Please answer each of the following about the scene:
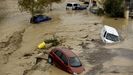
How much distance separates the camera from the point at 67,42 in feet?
121

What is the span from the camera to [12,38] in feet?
138

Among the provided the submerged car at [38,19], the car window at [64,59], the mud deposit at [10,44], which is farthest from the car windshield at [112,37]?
the submerged car at [38,19]

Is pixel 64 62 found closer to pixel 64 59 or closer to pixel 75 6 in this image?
pixel 64 59

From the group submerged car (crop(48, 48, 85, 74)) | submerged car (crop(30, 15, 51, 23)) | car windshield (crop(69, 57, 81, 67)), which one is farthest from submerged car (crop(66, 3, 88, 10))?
car windshield (crop(69, 57, 81, 67))

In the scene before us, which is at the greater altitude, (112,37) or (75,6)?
(75,6)

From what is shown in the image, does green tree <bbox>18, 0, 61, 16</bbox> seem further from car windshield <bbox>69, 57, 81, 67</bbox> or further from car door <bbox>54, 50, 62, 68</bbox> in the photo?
car windshield <bbox>69, 57, 81, 67</bbox>

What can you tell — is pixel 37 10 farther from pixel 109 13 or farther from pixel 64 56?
pixel 64 56

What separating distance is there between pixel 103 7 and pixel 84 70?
30.6 meters

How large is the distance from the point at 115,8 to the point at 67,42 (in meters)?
20.5

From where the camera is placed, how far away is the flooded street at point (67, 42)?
29083 millimetres

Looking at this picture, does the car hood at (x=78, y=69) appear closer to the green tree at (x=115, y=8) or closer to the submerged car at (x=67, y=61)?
the submerged car at (x=67, y=61)

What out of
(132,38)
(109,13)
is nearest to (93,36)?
(132,38)

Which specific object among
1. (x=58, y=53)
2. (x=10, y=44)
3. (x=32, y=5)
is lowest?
(x=10, y=44)

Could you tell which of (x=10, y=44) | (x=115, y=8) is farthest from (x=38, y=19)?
(x=10, y=44)
